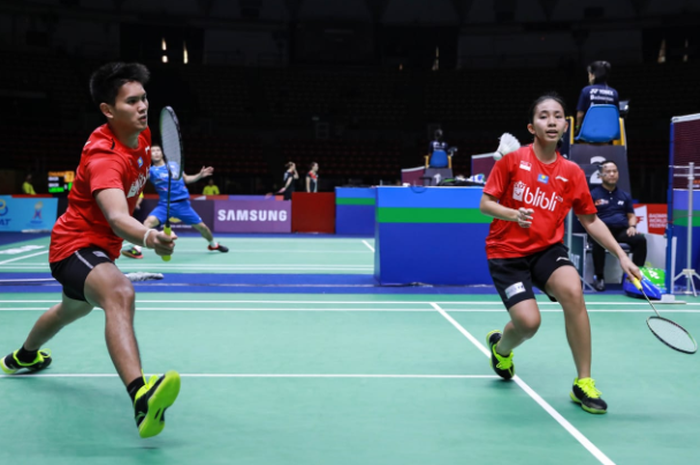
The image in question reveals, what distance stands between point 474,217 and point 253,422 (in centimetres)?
514

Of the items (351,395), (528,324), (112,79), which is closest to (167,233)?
(112,79)

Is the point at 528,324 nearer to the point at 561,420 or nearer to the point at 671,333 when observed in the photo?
the point at 561,420

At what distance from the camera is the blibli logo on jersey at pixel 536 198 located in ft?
12.7

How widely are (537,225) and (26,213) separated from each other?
14.9 m

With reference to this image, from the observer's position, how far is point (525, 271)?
388 centimetres

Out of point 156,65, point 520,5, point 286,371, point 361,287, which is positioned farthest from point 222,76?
point 286,371

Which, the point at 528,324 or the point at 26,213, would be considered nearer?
the point at 528,324

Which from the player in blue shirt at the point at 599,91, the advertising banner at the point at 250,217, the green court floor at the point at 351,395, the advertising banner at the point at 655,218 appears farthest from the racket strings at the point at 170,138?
the advertising banner at the point at 250,217

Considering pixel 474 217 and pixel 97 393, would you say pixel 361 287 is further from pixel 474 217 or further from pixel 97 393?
pixel 97 393

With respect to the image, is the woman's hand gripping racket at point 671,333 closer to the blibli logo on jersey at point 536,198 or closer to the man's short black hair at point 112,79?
the blibli logo on jersey at point 536,198

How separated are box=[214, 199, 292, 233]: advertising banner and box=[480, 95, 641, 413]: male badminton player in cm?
1327

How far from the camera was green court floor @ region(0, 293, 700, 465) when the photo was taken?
9.98 ft

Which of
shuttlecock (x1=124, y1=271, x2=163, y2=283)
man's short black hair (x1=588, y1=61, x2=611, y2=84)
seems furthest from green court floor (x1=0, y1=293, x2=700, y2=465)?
man's short black hair (x1=588, y1=61, x2=611, y2=84)

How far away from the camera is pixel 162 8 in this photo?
2994 cm
